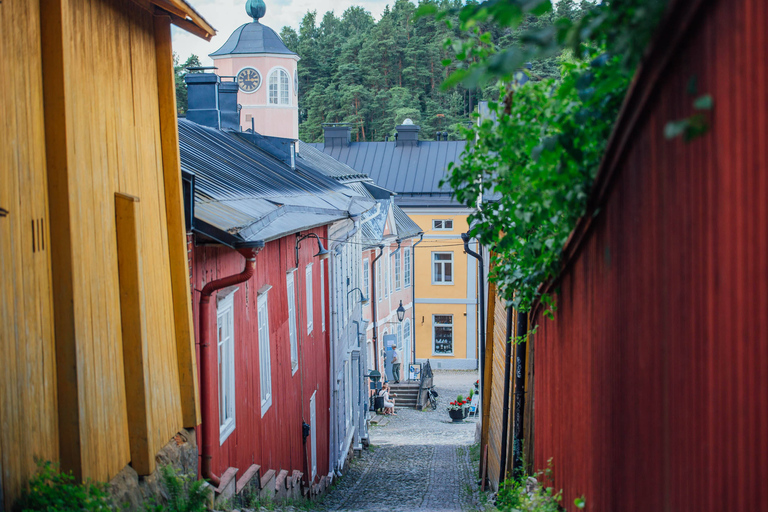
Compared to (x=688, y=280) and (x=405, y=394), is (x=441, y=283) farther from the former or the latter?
(x=688, y=280)

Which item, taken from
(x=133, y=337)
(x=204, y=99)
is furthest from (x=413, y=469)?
(x=133, y=337)

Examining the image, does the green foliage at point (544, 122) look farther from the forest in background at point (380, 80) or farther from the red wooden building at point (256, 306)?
the forest in background at point (380, 80)

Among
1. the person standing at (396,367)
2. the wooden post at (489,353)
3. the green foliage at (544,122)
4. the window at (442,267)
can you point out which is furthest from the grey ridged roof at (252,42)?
the green foliage at (544,122)

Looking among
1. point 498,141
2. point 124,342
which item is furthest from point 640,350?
point 124,342

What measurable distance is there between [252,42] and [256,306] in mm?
25558

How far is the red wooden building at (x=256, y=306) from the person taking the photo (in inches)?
276

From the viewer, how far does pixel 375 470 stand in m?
17.1

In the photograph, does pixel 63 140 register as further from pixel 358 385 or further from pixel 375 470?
pixel 358 385

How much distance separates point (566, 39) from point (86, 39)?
3.79 m

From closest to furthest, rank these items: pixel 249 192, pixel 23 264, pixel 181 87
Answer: pixel 23 264, pixel 249 192, pixel 181 87

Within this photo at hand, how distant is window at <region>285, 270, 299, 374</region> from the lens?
11930mm

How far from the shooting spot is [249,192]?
10.2 meters

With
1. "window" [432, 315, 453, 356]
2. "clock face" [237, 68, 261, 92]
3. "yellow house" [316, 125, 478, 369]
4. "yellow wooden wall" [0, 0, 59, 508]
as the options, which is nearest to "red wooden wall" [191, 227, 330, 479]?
"yellow wooden wall" [0, 0, 59, 508]

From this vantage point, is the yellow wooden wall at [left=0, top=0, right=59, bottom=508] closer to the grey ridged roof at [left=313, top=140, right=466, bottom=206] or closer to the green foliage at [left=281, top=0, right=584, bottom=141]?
the grey ridged roof at [left=313, top=140, right=466, bottom=206]
